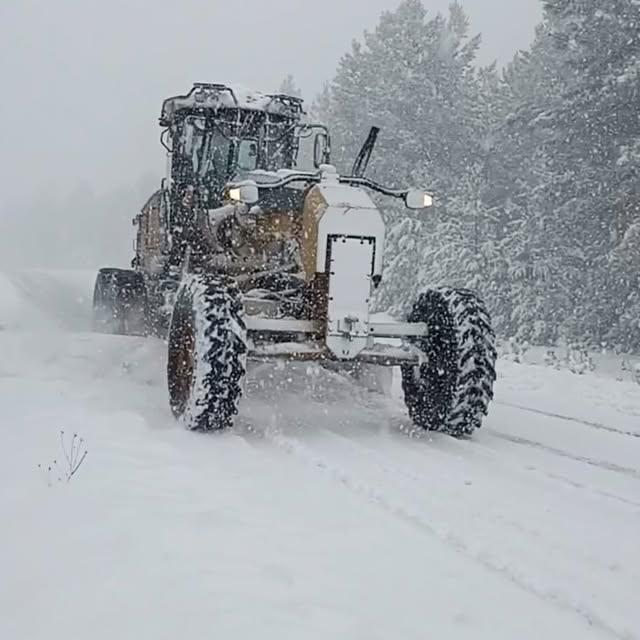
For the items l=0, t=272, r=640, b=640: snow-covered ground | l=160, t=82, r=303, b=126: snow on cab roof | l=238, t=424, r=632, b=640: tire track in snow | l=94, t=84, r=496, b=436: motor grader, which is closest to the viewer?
l=0, t=272, r=640, b=640: snow-covered ground

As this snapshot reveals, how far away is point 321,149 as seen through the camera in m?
9.64

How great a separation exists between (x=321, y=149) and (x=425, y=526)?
19.1ft

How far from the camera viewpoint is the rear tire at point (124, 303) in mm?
12953

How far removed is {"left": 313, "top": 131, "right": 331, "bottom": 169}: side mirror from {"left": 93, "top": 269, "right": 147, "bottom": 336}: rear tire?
4.12 m

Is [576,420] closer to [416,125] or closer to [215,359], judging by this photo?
[215,359]

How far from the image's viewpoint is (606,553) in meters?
4.39

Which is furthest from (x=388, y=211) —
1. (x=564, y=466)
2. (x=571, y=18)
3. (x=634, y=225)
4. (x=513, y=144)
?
(x=564, y=466)

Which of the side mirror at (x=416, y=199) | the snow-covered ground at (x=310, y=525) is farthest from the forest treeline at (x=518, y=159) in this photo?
the snow-covered ground at (x=310, y=525)

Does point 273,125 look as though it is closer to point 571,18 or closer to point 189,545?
point 189,545

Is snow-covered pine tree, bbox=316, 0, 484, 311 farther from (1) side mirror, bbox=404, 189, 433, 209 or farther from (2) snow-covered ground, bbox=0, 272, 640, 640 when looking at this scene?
(2) snow-covered ground, bbox=0, 272, 640, 640

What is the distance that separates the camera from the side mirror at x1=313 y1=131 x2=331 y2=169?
31.3 ft

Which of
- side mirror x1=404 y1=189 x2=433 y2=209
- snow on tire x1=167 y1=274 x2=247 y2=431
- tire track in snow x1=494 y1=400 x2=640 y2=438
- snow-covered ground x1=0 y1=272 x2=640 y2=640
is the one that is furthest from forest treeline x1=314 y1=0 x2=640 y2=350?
snow on tire x1=167 y1=274 x2=247 y2=431

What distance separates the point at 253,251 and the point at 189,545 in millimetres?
4994

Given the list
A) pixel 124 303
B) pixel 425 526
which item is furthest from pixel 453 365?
pixel 124 303
